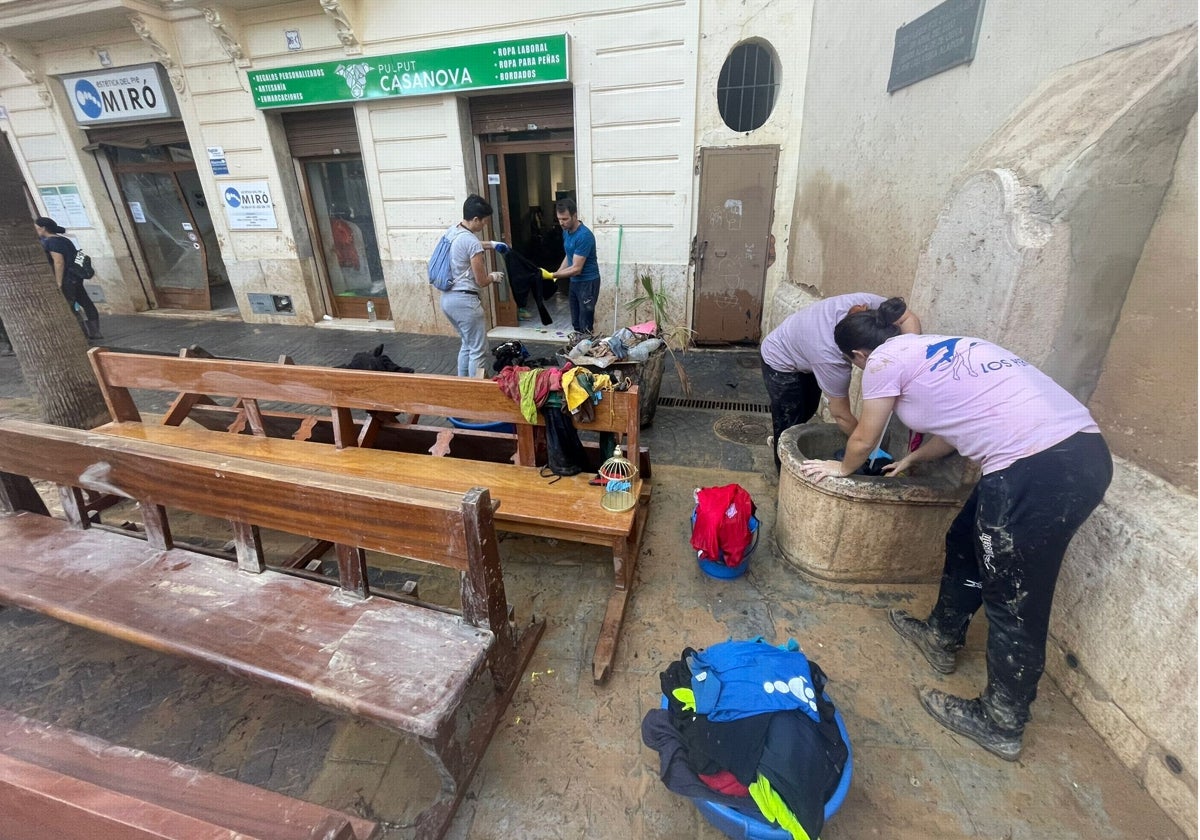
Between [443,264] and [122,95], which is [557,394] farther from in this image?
[122,95]

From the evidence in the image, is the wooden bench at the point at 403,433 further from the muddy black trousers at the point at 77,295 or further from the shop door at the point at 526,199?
the muddy black trousers at the point at 77,295

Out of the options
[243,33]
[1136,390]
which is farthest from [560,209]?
[243,33]

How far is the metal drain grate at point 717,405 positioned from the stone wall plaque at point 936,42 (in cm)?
264

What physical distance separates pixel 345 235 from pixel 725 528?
8122 mm

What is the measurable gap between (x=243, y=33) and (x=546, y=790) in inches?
375

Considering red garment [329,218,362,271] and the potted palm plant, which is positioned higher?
red garment [329,218,362,271]

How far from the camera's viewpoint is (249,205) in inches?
307

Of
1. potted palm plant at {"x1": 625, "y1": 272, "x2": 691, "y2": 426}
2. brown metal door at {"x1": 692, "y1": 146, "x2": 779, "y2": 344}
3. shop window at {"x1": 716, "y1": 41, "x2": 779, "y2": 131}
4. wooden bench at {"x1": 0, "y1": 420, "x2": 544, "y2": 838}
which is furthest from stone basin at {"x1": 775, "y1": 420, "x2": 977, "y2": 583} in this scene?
shop window at {"x1": 716, "y1": 41, "x2": 779, "y2": 131}

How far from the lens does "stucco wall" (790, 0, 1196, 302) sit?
211 centimetres

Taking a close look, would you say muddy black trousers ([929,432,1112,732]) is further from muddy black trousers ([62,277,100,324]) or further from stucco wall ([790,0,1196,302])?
muddy black trousers ([62,277,100,324])

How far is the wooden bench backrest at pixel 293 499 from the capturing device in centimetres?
167

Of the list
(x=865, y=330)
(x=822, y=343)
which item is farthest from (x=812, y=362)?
(x=865, y=330)

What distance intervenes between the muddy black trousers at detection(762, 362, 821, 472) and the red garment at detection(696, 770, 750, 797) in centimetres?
208

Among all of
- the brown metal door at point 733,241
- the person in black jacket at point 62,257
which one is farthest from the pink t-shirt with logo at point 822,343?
the person in black jacket at point 62,257
